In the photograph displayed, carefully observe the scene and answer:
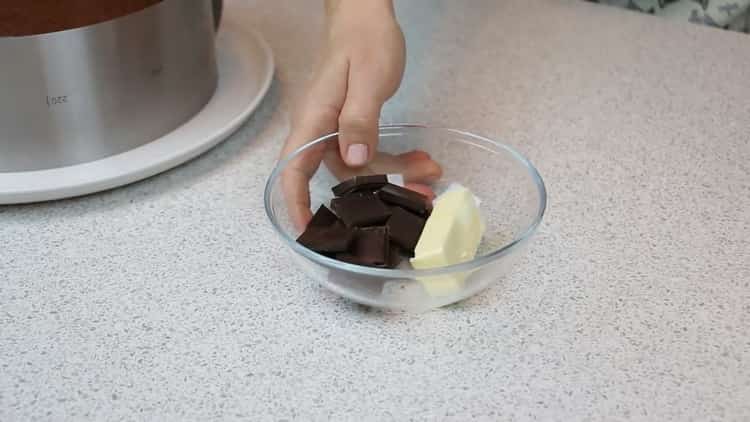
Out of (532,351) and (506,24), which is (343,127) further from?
(506,24)

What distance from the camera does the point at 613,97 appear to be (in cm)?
90

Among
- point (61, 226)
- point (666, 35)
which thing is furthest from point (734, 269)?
point (61, 226)

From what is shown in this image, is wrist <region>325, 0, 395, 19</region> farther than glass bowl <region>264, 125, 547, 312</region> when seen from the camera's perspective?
Yes

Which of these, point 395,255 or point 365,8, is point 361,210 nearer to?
point 395,255

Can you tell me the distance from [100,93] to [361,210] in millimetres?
260

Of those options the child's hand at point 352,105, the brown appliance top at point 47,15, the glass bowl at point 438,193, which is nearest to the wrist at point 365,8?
the child's hand at point 352,105

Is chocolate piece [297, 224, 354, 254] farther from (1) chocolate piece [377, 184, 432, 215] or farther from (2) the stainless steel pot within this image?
(2) the stainless steel pot

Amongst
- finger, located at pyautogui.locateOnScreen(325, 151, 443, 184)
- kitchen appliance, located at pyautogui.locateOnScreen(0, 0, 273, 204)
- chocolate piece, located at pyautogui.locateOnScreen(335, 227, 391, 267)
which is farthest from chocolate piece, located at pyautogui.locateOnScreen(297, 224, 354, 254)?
kitchen appliance, located at pyautogui.locateOnScreen(0, 0, 273, 204)

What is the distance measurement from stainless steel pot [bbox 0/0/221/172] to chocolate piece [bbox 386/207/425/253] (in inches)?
10.8

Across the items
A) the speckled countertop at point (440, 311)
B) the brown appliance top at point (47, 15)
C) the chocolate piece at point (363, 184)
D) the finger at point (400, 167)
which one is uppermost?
the brown appliance top at point (47, 15)

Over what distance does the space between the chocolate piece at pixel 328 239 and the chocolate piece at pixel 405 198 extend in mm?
51

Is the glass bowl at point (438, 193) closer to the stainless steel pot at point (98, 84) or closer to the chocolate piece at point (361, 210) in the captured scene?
the chocolate piece at point (361, 210)

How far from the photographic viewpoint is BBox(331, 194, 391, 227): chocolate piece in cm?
63

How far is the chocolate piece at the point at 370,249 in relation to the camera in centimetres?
59
